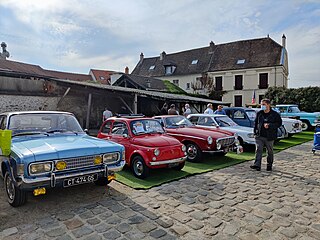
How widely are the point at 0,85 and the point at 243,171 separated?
1339 cm

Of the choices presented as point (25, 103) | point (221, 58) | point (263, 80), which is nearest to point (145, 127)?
point (25, 103)

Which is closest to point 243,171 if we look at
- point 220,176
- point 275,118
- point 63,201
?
point 220,176

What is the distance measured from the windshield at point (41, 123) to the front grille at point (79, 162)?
1500mm

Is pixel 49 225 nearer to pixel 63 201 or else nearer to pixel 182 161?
pixel 63 201

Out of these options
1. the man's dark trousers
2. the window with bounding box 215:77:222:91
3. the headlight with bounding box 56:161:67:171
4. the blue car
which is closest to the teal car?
the man's dark trousers

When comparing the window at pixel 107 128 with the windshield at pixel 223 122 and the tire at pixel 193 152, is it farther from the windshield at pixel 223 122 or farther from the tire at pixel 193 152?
the windshield at pixel 223 122

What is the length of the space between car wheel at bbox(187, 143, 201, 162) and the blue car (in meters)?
3.42

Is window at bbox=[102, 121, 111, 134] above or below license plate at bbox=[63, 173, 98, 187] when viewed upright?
above

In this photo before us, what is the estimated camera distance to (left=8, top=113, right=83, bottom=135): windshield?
5.36 m

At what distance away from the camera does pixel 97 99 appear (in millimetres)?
18422

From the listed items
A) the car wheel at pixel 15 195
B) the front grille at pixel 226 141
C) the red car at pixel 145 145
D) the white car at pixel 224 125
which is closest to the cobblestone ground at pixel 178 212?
the car wheel at pixel 15 195

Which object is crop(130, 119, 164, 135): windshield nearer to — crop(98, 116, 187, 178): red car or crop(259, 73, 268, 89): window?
crop(98, 116, 187, 178): red car

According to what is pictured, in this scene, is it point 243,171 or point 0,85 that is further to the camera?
point 0,85

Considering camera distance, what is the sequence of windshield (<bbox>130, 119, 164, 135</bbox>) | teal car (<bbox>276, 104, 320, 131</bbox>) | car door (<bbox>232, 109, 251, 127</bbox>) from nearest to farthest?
windshield (<bbox>130, 119, 164, 135</bbox>), car door (<bbox>232, 109, 251, 127</bbox>), teal car (<bbox>276, 104, 320, 131</bbox>)
